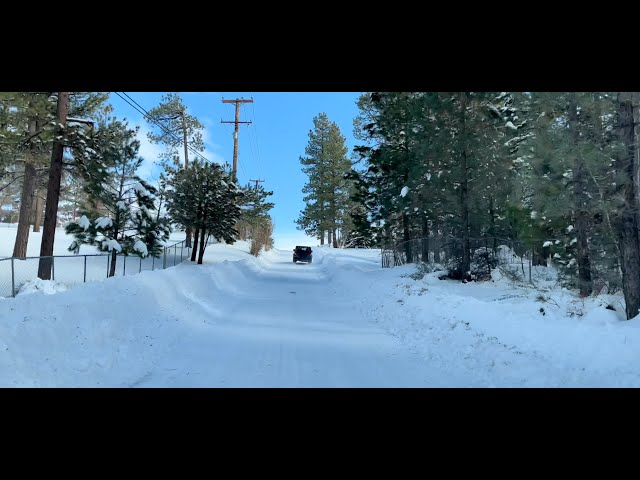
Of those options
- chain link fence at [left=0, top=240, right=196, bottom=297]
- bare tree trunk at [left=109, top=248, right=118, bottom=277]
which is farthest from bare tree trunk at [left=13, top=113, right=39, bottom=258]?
bare tree trunk at [left=109, top=248, right=118, bottom=277]

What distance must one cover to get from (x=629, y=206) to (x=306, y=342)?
6.63 meters

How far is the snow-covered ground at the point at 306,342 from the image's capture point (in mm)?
5973

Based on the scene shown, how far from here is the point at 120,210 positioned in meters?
17.0

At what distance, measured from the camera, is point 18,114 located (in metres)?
20.5

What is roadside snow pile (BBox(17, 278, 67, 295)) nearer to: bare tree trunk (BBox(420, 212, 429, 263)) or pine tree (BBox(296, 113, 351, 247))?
bare tree trunk (BBox(420, 212, 429, 263))

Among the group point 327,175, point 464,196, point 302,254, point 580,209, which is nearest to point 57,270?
point 464,196

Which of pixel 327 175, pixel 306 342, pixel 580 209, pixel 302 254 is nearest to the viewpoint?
pixel 306 342

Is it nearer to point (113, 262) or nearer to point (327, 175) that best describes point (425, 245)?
point (113, 262)

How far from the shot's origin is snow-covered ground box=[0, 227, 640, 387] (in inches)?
235

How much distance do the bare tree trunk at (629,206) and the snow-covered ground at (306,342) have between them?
57 centimetres

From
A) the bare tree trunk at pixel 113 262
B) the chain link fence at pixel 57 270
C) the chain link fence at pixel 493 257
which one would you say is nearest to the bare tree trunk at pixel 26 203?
the chain link fence at pixel 57 270
